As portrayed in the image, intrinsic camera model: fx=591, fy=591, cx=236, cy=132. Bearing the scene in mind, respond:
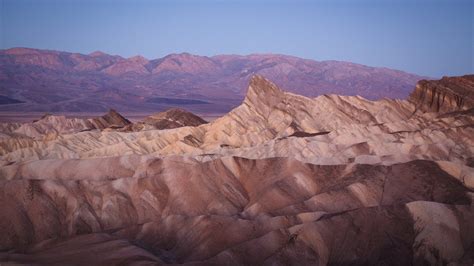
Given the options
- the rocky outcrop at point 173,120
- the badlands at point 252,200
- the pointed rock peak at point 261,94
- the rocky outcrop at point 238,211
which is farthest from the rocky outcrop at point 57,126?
the rocky outcrop at point 238,211

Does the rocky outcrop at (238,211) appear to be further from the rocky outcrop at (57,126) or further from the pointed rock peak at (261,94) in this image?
the rocky outcrop at (57,126)

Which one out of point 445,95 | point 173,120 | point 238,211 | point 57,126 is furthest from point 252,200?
point 57,126

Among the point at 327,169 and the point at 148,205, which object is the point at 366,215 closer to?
the point at 327,169

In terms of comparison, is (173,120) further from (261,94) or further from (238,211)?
(238,211)

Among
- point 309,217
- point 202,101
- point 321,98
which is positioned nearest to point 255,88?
point 321,98

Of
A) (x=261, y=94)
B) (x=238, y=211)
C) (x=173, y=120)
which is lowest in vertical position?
(x=173, y=120)

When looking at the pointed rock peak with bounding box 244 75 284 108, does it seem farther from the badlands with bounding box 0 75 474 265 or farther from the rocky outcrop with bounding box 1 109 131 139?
the rocky outcrop with bounding box 1 109 131 139
